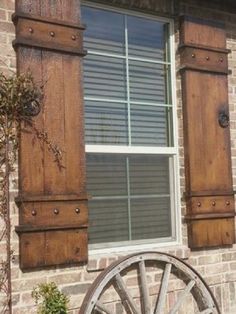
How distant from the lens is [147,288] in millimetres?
4188

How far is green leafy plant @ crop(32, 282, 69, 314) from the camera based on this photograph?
3.65 meters

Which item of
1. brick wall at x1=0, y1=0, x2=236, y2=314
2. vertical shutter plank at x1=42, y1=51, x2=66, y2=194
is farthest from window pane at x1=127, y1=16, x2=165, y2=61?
vertical shutter plank at x1=42, y1=51, x2=66, y2=194

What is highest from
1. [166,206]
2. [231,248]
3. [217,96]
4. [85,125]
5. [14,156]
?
[217,96]

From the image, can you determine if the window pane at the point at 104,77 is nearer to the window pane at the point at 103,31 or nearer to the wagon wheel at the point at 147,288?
the window pane at the point at 103,31

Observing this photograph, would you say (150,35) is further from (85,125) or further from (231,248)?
(231,248)

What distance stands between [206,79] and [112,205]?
1470 millimetres

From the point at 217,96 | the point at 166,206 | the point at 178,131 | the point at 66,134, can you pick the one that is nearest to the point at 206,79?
the point at 217,96

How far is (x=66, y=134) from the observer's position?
3951mm

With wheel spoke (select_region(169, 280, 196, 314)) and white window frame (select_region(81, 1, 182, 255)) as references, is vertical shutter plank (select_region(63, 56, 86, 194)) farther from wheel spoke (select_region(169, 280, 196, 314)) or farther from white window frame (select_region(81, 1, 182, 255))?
wheel spoke (select_region(169, 280, 196, 314))

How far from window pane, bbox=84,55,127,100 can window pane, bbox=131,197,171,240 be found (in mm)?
938

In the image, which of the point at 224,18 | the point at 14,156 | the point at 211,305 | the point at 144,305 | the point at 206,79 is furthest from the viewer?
the point at 224,18

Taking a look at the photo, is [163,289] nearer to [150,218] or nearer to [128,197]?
[150,218]

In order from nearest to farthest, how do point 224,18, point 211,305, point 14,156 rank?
1. point 14,156
2. point 211,305
3. point 224,18

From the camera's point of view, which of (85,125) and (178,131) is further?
(178,131)
